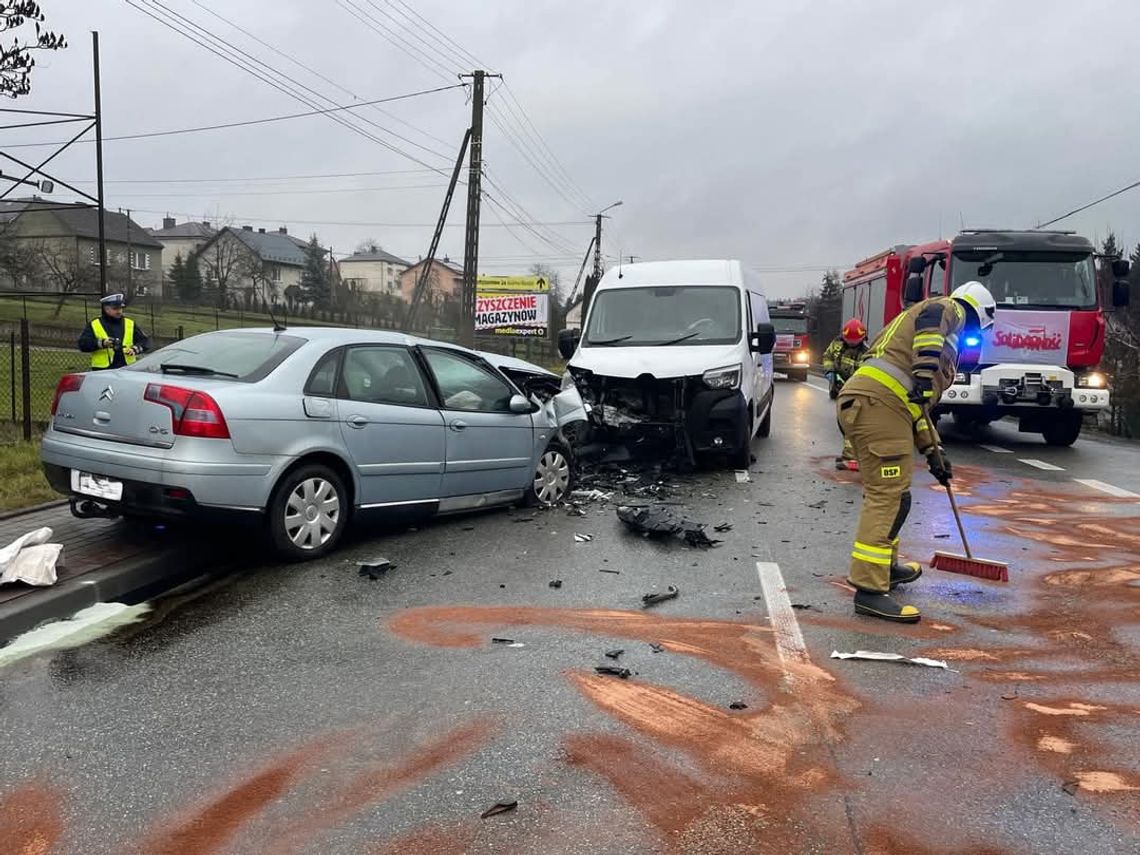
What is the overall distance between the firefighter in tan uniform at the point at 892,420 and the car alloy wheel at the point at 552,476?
3248mm

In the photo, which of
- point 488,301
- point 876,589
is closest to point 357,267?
point 488,301

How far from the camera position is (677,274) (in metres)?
10.8

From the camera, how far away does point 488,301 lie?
109 feet

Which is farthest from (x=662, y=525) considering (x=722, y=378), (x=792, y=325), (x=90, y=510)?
(x=792, y=325)

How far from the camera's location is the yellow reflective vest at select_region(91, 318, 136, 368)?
8.81 meters

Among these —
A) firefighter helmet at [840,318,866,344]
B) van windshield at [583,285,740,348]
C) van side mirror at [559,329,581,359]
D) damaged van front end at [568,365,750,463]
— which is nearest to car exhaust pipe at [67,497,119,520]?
damaged van front end at [568,365,750,463]

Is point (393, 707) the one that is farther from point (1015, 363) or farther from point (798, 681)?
point (1015, 363)

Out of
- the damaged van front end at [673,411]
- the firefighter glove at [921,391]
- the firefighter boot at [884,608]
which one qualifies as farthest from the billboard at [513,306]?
the firefighter boot at [884,608]

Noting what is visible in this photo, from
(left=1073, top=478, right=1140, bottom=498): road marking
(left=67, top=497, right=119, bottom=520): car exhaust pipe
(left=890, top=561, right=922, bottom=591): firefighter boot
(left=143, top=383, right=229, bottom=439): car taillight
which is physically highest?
(left=143, top=383, right=229, bottom=439): car taillight

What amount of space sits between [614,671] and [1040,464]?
9.55m

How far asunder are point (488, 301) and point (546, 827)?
102 feet

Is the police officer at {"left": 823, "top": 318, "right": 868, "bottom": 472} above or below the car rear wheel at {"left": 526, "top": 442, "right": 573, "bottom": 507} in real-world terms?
above

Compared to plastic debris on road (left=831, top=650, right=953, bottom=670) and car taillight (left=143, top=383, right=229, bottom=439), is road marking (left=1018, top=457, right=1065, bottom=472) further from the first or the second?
car taillight (left=143, top=383, right=229, bottom=439)

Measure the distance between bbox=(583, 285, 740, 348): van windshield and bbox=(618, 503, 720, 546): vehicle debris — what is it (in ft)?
10.9
